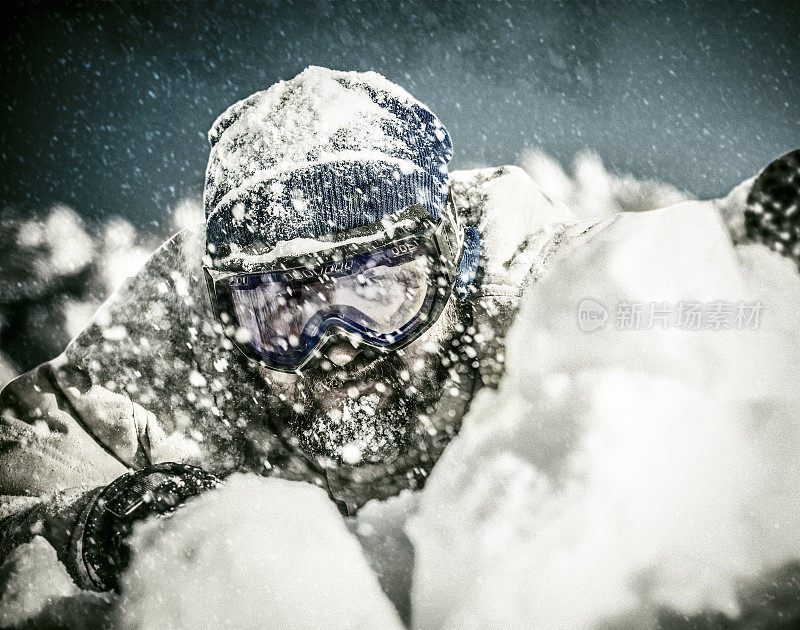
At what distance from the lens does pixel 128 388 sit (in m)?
1.86

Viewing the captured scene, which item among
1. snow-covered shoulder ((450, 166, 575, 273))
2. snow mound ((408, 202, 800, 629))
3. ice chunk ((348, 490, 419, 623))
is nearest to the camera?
snow mound ((408, 202, 800, 629))

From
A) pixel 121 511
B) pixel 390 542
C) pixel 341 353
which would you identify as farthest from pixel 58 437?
pixel 390 542

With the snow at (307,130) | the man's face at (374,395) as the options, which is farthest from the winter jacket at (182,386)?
the snow at (307,130)

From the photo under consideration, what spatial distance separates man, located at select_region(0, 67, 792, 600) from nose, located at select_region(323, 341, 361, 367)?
0.01 m

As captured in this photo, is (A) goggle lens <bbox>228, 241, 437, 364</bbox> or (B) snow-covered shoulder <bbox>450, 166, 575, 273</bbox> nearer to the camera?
(A) goggle lens <bbox>228, 241, 437, 364</bbox>

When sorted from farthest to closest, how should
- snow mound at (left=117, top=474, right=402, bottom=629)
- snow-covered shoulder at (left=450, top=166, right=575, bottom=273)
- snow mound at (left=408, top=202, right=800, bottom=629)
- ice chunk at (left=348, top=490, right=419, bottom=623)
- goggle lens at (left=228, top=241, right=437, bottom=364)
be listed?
1. snow-covered shoulder at (left=450, top=166, right=575, bottom=273)
2. goggle lens at (left=228, top=241, right=437, bottom=364)
3. ice chunk at (left=348, top=490, right=419, bottom=623)
4. snow mound at (left=117, top=474, right=402, bottom=629)
5. snow mound at (left=408, top=202, right=800, bottom=629)

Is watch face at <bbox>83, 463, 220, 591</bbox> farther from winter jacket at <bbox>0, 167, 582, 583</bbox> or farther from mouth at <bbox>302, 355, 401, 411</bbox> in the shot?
mouth at <bbox>302, 355, 401, 411</bbox>

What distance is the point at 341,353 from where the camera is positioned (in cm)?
177

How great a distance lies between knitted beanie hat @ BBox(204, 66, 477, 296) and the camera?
144cm

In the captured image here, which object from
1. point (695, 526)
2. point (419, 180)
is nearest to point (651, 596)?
point (695, 526)

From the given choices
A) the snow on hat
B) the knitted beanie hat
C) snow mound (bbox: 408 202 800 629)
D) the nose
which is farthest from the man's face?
snow mound (bbox: 408 202 800 629)

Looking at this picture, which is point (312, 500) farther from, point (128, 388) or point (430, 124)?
point (430, 124)

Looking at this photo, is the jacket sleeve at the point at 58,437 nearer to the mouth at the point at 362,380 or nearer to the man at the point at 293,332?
the man at the point at 293,332

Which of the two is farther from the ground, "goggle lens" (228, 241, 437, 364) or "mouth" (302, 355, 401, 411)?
"goggle lens" (228, 241, 437, 364)
